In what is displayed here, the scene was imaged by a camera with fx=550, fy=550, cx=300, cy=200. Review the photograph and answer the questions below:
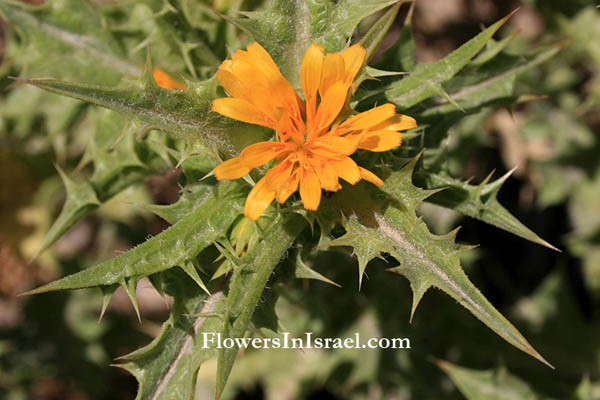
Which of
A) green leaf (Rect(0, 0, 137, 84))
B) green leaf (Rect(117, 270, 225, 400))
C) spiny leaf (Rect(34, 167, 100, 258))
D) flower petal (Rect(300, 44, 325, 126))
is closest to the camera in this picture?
flower petal (Rect(300, 44, 325, 126))

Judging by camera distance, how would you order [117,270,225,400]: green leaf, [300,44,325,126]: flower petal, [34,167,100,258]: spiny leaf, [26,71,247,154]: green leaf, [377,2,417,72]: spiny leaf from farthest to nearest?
[34,167,100,258]: spiny leaf < [377,2,417,72]: spiny leaf < [117,270,225,400]: green leaf < [300,44,325,126]: flower petal < [26,71,247,154]: green leaf

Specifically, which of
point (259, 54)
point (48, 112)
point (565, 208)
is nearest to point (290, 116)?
point (259, 54)

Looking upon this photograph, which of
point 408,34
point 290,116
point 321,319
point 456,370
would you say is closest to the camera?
point 290,116

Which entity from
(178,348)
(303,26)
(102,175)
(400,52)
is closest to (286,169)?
(303,26)

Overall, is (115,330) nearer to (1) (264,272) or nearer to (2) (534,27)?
(1) (264,272)

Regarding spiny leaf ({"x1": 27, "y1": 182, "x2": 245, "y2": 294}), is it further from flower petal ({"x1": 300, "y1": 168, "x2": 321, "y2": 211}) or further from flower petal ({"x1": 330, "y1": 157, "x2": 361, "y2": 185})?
flower petal ({"x1": 330, "y1": 157, "x2": 361, "y2": 185})

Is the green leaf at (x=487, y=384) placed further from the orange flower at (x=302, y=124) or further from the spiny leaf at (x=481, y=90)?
the orange flower at (x=302, y=124)

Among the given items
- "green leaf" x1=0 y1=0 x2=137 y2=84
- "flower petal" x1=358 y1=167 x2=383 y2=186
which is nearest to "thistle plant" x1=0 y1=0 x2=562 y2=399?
"flower petal" x1=358 y1=167 x2=383 y2=186

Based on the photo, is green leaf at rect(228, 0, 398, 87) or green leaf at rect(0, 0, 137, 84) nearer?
green leaf at rect(228, 0, 398, 87)
